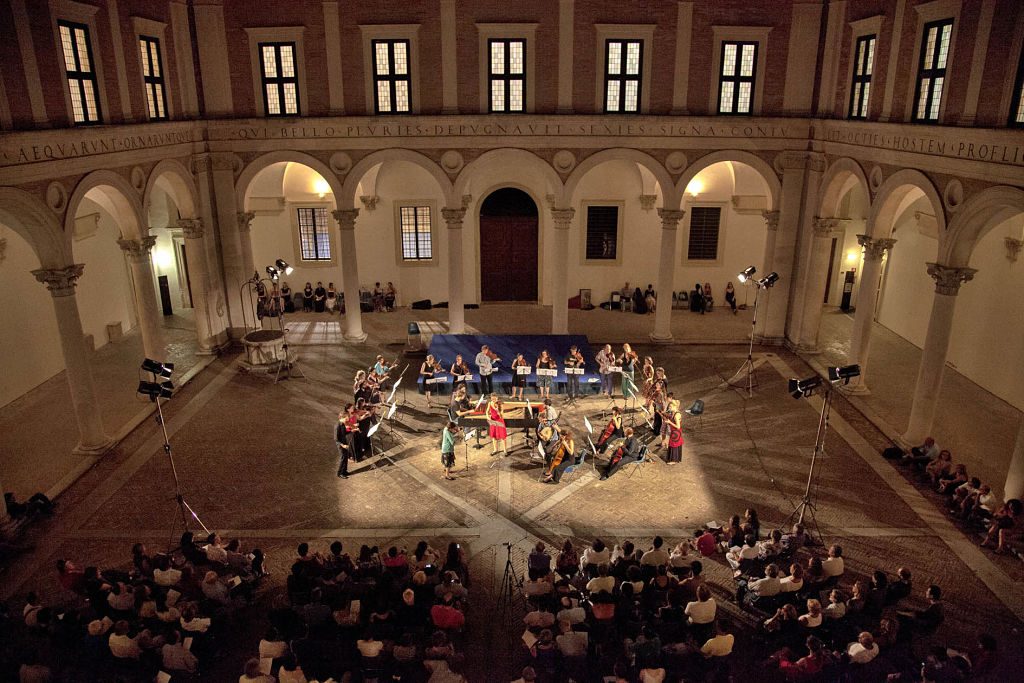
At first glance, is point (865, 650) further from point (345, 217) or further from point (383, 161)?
point (345, 217)

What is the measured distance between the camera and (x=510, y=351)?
21.9 metres

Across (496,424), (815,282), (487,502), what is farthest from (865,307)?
(487,502)

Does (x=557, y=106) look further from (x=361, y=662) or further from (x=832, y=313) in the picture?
(x=361, y=662)

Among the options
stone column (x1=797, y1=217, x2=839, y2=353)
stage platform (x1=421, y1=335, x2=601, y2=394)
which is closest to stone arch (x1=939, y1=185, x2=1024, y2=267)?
stone column (x1=797, y1=217, x2=839, y2=353)

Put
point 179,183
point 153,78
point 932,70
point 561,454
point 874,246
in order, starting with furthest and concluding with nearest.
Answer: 1. point 179,183
2. point 153,78
3. point 874,246
4. point 932,70
5. point 561,454

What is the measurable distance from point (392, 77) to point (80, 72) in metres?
8.09

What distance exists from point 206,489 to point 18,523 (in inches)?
129

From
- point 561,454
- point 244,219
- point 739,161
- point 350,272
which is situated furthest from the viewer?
point 350,272

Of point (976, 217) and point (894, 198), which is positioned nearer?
point (976, 217)

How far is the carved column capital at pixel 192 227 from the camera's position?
21766mm

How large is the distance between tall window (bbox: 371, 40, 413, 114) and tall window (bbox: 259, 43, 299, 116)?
7.85 ft

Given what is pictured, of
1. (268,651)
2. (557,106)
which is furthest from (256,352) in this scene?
(268,651)

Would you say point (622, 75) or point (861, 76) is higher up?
point (622, 75)

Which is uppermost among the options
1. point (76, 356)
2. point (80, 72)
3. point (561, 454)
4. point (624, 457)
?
point (80, 72)
